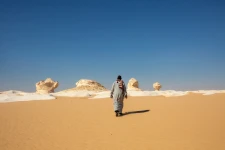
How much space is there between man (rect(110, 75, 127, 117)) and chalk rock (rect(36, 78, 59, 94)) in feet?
118

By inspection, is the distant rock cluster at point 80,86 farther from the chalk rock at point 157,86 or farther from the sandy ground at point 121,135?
the sandy ground at point 121,135

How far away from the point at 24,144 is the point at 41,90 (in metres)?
40.4

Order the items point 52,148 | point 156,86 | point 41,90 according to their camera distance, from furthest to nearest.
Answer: point 156,86, point 41,90, point 52,148

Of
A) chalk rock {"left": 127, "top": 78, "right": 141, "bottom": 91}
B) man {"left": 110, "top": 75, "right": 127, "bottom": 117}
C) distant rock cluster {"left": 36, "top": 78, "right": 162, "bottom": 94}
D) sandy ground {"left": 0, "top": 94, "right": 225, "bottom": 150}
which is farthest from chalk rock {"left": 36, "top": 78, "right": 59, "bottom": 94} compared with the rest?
sandy ground {"left": 0, "top": 94, "right": 225, "bottom": 150}

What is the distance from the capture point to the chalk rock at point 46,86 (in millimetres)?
43812

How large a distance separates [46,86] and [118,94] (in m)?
37.5

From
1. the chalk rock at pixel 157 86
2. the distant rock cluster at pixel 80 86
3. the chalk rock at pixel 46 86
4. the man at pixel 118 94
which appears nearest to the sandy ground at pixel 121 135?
the man at pixel 118 94

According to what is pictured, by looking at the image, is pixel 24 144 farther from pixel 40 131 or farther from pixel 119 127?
pixel 119 127

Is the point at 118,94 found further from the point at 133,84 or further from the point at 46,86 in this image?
the point at 46,86

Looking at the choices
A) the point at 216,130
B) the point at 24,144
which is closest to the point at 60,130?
the point at 24,144

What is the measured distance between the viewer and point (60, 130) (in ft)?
21.2

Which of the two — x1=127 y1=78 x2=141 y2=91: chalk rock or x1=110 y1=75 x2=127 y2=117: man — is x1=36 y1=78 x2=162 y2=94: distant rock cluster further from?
x1=110 y1=75 x2=127 y2=117: man

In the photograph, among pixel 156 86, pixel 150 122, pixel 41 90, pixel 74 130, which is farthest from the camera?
pixel 156 86

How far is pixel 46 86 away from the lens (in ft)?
145
